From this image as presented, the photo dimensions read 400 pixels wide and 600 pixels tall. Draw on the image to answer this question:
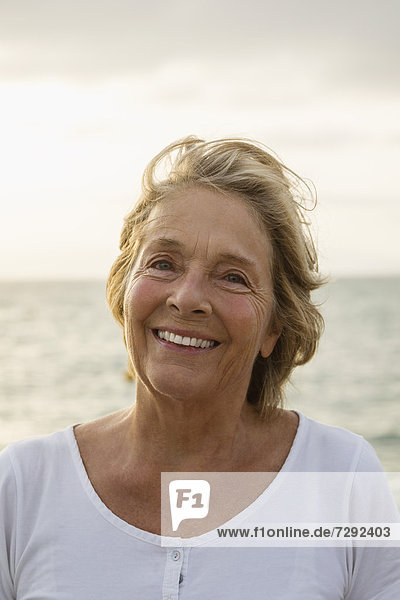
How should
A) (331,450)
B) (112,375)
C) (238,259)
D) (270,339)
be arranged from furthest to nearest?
(112,375), (270,339), (331,450), (238,259)

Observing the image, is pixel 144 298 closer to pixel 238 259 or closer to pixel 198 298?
pixel 198 298

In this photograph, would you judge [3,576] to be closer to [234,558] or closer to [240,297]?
[234,558]

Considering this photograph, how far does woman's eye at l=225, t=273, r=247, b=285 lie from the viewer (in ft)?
8.25

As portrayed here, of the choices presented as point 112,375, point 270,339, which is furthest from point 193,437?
point 112,375

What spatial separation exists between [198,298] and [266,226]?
36 centimetres

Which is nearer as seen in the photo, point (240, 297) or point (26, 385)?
point (240, 297)

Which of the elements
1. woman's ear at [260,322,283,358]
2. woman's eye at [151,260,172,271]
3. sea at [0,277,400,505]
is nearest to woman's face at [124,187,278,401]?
woman's eye at [151,260,172,271]

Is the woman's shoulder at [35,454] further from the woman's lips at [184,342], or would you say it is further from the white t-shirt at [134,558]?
the woman's lips at [184,342]

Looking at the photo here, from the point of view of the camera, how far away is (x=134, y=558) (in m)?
2.41

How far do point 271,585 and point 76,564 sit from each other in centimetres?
58

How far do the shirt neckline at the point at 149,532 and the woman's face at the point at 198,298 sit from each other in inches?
11.5

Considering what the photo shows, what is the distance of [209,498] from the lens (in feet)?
8.36

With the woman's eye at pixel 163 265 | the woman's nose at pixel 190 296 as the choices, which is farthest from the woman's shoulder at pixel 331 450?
the woman's eye at pixel 163 265

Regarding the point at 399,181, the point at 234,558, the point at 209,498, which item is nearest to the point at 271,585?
the point at 234,558
